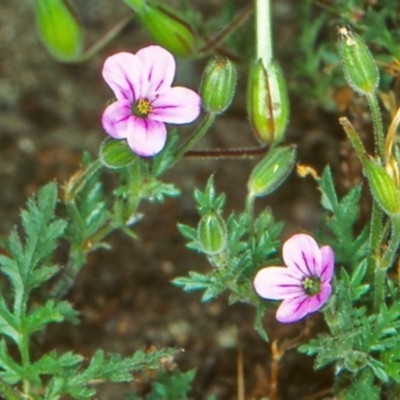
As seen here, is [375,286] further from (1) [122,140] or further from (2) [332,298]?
(1) [122,140]

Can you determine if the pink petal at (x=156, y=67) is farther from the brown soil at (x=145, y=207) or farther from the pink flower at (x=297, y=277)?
the brown soil at (x=145, y=207)

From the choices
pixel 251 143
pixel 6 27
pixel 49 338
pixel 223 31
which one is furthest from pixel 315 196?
pixel 6 27

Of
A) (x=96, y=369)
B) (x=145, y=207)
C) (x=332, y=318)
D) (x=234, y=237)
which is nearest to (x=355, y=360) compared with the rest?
(x=332, y=318)

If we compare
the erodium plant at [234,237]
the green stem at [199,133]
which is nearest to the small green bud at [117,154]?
the erodium plant at [234,237]

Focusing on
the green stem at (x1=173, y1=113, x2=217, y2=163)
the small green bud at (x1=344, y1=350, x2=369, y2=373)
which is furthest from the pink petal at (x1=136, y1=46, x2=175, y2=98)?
the small green bud at (x1=344, y1=350, x2=369, y2=373)

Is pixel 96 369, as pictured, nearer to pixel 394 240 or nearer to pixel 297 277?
pixel 297 277

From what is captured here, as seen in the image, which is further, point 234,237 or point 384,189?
point 234,237
